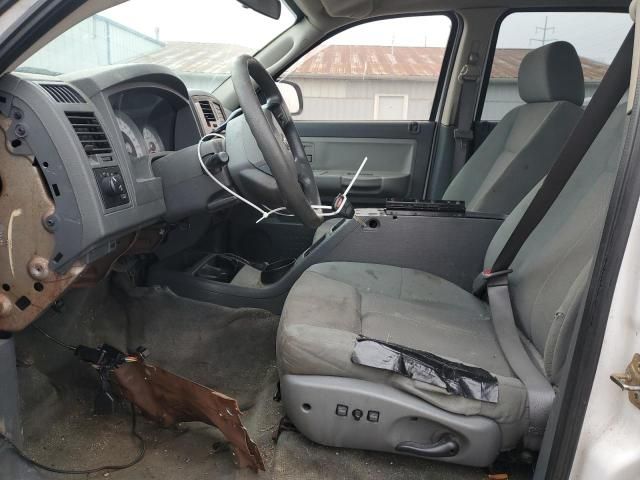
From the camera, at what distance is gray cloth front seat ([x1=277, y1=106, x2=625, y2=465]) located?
1.13 metres

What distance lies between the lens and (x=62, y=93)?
120cm

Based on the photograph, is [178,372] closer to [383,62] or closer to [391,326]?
[391,326]

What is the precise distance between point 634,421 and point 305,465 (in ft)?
2.35

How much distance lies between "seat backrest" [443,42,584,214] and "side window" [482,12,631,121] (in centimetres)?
9

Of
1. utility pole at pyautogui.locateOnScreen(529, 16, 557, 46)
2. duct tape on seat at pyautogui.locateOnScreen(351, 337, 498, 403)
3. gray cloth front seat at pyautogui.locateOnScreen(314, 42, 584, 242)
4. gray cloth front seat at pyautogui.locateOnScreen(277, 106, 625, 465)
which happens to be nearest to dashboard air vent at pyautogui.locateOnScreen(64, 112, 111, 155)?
gray cloth front seat at pyautogui.locateOnScreen(277, 106, 625, 465)

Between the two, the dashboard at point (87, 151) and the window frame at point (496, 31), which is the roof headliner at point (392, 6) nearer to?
the window frame at point (496, 31)

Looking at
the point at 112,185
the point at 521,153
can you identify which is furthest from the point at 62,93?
the point at 521,153

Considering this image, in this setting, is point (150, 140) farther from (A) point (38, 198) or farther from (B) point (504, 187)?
(B) point (504, 187)

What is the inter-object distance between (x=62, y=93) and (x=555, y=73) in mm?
1776

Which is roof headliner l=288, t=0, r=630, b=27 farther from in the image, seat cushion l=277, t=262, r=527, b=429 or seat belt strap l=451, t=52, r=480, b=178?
seat cushion l=277, t=262, r=527, b=429

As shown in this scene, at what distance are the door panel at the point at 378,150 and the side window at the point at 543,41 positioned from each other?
15.4 inches

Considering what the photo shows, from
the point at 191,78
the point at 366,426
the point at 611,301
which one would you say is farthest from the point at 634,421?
the point at 191,78

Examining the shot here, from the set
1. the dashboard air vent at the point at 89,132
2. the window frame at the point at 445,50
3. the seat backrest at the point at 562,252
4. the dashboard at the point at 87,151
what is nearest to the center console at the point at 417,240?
the seat backrest at the point at 562,252

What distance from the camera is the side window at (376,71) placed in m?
2.74
